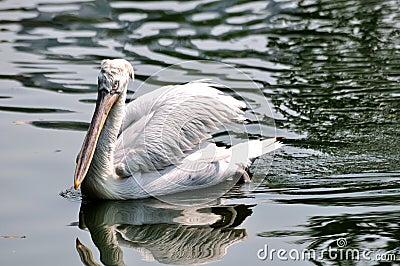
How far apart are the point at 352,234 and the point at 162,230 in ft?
3.55

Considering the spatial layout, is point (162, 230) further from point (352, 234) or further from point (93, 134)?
point (352, 234)

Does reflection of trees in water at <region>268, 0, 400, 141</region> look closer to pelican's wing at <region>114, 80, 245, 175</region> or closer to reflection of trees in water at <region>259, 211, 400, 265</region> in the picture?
pelican's wing at <region>114, 80, 245, 175</region>

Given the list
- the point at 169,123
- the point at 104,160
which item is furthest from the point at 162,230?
the point at 169,123

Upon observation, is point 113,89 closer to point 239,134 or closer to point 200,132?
point 200,132

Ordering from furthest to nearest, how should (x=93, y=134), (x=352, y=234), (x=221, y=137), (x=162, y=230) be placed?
(x=221, y=137) < (x=93, y=134) < (x=162, y=230) < (x=352, y=234)

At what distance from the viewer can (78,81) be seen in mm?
7629

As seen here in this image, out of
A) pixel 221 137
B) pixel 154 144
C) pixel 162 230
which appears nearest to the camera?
pixel 162 230

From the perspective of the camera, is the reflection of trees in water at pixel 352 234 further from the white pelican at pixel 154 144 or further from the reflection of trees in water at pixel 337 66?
the reflection of trees in water at pixel 337 66

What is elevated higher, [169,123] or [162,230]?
[169,123]

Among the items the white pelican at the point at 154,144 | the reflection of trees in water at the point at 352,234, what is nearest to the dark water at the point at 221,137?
the reflection of trees in water at the point at 352,234

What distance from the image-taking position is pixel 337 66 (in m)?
7.87

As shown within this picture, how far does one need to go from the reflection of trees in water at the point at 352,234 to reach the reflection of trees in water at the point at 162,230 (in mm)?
303

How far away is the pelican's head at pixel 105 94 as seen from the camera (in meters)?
5.23

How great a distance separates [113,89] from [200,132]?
2.21ft
